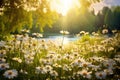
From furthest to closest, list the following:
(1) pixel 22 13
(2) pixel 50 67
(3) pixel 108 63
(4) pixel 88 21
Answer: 1. (4) pixel 88 21
2. (1) pixel 22 13
3. (3) pixel 108 63
4. (2) pixel 50 67

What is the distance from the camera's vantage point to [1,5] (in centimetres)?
993

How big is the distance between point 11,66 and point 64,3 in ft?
7.39

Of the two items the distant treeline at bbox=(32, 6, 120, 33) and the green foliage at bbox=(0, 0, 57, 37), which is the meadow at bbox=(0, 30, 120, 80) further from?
the distant treeline at bbox=(32, 6, 120, 33)

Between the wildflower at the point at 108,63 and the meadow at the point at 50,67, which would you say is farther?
the wildflower at the point at 108,63

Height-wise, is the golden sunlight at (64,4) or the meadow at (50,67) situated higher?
the golden sunlight at (64,4)

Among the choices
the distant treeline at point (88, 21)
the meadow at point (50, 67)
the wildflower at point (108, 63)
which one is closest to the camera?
the meadow at point (50, 67)

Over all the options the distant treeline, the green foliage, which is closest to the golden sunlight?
the green foliage

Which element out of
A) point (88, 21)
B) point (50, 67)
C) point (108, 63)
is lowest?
point (88, 21)

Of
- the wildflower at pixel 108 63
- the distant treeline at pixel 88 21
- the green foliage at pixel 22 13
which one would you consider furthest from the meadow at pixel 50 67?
the distant treeline at pixel 88 21

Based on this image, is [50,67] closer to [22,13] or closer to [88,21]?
[22,13]

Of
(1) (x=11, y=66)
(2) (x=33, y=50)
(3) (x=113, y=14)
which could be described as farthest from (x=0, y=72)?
(3) (x=113, y=14)

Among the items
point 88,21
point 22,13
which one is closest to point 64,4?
point 22,13

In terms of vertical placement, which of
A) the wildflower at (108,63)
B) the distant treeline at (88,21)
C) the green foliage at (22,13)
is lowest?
the distant treeline at (88,21)

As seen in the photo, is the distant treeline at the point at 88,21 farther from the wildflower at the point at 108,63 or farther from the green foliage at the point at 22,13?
the wildflower at the point at 108,63
